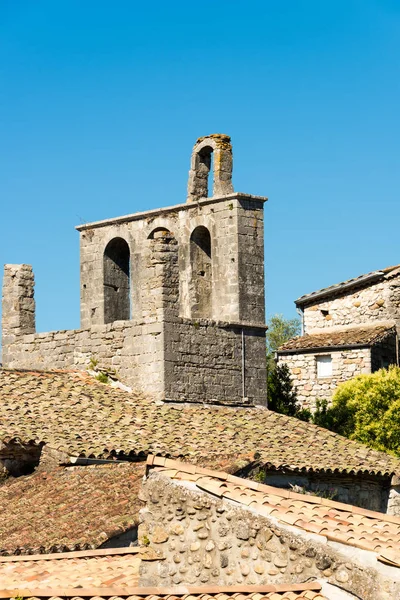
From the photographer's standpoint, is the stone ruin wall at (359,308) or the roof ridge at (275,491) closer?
the roof ridge at (275,491)

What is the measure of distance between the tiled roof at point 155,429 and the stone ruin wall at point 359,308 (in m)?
9.15

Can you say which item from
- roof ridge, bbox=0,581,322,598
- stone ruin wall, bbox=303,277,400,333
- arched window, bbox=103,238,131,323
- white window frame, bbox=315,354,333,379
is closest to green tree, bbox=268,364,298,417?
white window frame, bbox=315,354,333,379

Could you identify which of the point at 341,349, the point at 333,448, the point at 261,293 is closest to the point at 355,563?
the point at 333,448

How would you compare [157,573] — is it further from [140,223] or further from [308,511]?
[140,223]

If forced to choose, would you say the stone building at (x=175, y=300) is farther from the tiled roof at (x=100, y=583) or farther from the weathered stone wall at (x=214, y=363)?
the tiled roof at (x=100, y=583)

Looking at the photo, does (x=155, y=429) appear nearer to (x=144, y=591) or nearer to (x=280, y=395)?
(x=280, y=395)

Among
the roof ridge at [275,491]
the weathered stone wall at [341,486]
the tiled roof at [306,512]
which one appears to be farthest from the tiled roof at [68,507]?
the tiled roof at [306,512]

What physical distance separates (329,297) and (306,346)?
1911mm

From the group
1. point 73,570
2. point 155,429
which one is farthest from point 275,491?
point 155,429

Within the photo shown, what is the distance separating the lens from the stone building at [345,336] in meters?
30.8

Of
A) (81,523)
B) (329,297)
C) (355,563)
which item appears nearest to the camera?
(355,563)

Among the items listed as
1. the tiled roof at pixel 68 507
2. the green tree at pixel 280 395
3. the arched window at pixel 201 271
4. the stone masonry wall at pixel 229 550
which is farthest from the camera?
the green tree at pixel 280 395

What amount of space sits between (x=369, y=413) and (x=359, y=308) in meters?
6.00

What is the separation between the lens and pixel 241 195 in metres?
22.9
